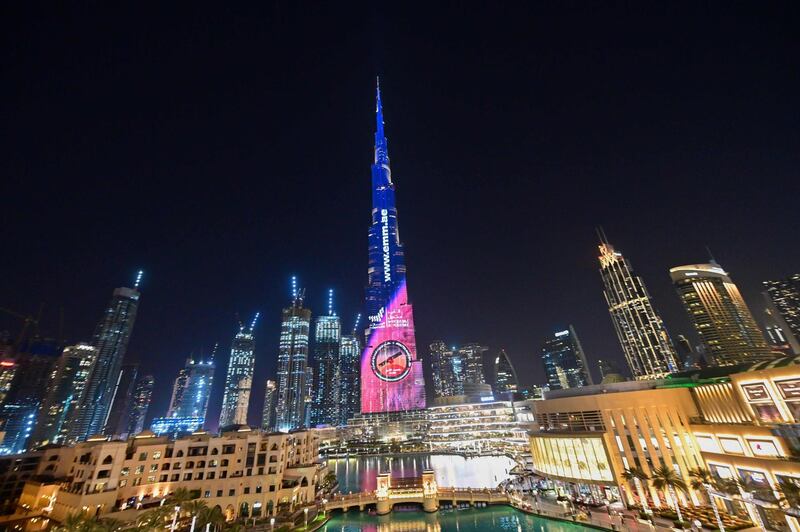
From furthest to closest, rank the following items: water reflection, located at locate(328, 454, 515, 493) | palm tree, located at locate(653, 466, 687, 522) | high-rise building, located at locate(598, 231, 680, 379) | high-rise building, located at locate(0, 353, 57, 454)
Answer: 1. high-rise building, located at locate(598, 231, 680, 379)
2. high-rise building, located at locate(0, 353, 57, 454)
3. water reflection, located at locate(328, 454, 515, 493)
4. palm tree, located at locate(653, 466, 687, 522)

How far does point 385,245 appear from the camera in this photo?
182750 millimetres

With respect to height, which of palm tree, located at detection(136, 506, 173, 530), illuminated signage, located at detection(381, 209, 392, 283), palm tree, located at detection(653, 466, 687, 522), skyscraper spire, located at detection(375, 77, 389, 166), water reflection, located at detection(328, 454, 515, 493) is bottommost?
water reflection, located at detection(328, 454, 515, 493)

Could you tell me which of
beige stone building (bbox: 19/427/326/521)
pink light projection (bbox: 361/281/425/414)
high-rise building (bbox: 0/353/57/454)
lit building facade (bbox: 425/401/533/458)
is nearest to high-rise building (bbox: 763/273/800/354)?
lit building facade (bbox: 425/401/533/458)

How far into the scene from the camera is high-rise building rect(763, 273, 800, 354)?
181250 millimetres

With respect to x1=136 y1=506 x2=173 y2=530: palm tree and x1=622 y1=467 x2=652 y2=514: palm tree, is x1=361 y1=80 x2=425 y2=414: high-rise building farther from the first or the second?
x1=136 y1=506 x2=173 y2=530: palm tree

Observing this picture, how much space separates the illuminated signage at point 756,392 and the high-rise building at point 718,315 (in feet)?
600

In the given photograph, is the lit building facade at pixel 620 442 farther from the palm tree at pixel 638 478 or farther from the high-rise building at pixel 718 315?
the high-rise building at pixel 718 315

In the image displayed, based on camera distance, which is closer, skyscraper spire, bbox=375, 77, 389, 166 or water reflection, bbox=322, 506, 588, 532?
water reflection, bbox=322, 506, 588, 532

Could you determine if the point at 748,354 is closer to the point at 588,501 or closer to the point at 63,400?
the point at 588,501

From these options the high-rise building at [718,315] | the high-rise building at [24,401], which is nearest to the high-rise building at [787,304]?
the high-rise building at [718,315]

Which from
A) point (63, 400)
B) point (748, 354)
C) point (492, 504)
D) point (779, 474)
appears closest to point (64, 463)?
point (492, 504)

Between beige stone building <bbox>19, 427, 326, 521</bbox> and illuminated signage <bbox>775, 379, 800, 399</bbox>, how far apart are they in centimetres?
6875

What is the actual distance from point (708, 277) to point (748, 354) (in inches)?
1746

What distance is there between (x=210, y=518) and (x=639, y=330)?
215 meters
